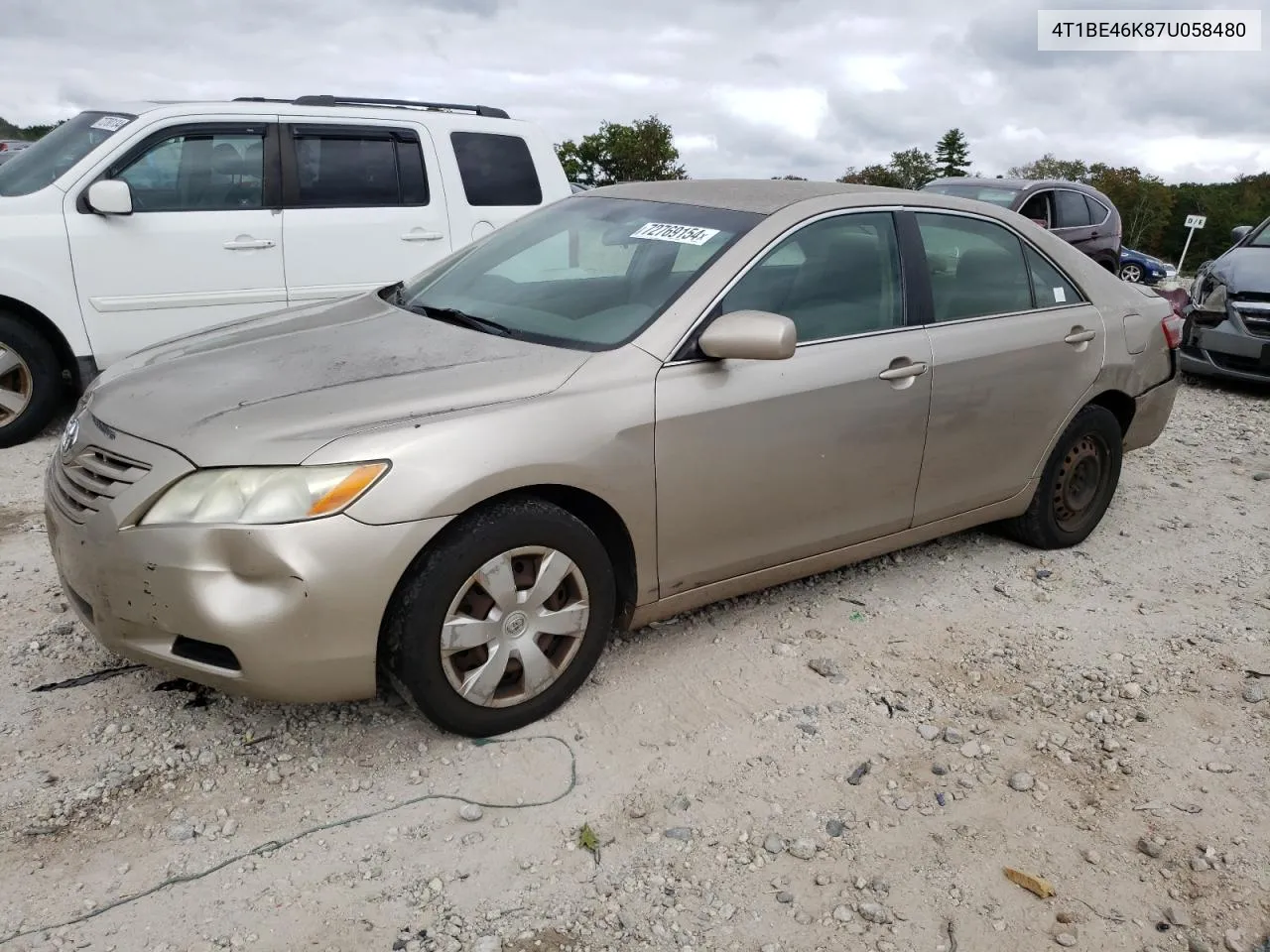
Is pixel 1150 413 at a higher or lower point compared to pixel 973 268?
lower

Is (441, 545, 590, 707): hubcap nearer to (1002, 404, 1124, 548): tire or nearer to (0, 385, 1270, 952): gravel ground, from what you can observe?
(0, 385, 1270, 952): gravel ground

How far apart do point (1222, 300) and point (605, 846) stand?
792cm

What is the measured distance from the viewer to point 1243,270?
8500 millimetres

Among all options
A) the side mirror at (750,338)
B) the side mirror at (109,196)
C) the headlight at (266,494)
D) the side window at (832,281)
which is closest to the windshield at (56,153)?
the side mirror at (109,196)

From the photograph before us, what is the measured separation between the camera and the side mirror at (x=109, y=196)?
554 centimetres

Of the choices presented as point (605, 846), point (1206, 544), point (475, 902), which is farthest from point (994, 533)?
point (475, 902)

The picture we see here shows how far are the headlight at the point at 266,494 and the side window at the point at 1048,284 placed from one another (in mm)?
3008

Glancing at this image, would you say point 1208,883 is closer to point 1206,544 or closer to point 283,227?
point 1206,544

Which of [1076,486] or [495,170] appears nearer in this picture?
[1076,486]

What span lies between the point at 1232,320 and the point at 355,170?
22.4 feet

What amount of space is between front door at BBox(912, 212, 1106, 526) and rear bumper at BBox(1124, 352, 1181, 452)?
49 cm

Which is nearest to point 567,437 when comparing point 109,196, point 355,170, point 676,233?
point 676,233

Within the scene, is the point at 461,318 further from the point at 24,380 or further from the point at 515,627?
the point at 24,380

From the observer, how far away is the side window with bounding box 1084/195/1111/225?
43.2 feet
